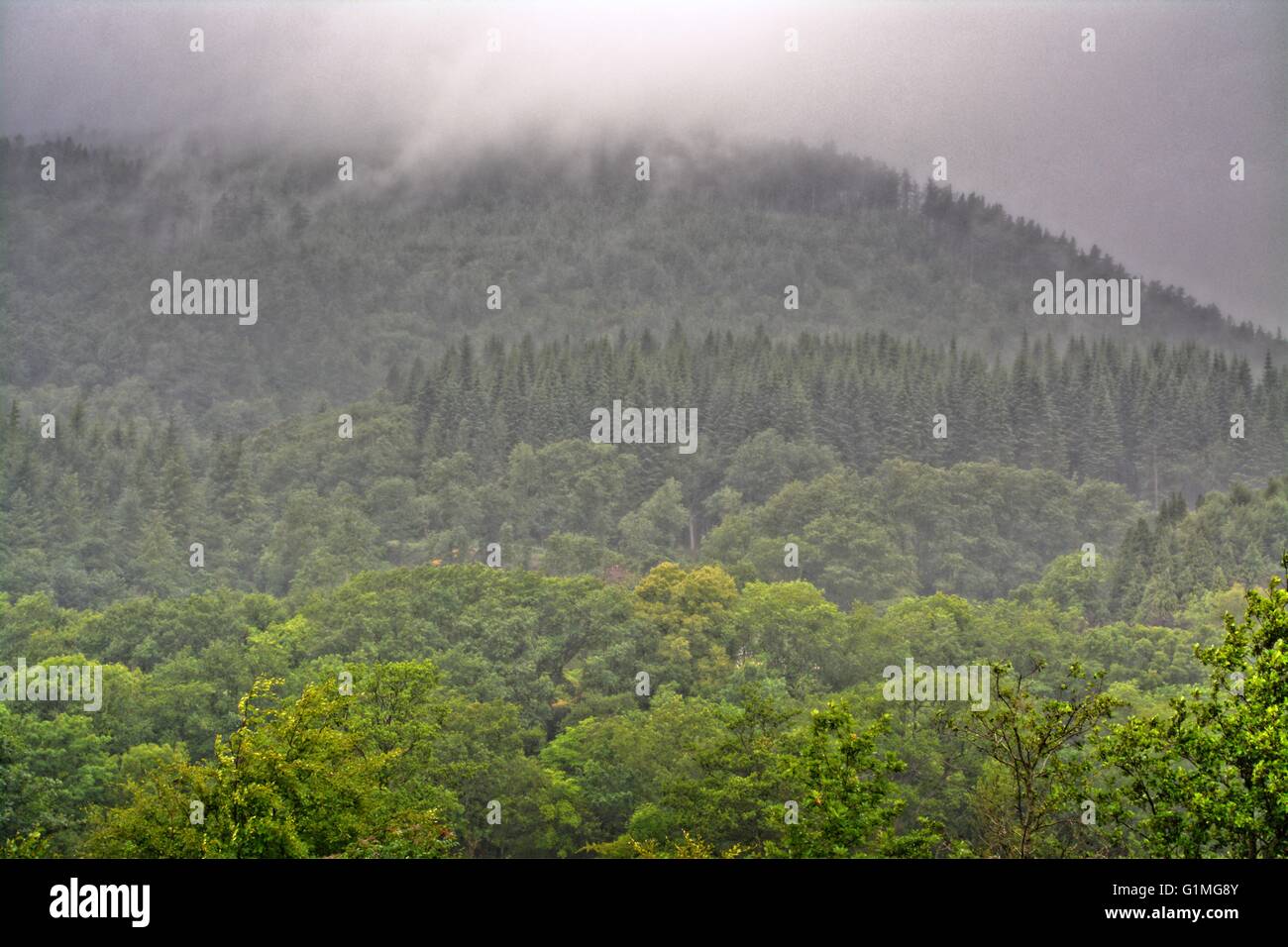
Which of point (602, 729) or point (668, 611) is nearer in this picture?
point (602, 729)

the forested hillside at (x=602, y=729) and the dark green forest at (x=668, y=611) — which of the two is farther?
the dark green forest at (x=668, y=611)

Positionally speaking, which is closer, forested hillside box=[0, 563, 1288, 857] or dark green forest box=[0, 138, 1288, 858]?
forested hillside box=[0, 563, 1288, 857]

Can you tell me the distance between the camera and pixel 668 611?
87.4 metres

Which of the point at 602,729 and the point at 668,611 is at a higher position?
the point at 668,611

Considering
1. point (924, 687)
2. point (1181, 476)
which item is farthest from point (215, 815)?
point (1181, 476)

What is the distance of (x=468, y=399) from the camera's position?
525ft

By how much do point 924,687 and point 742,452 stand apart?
7753cm

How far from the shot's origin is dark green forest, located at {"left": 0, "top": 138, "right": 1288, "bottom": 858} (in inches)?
1352

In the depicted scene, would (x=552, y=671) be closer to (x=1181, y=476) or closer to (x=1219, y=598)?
(x=1219, y=598)

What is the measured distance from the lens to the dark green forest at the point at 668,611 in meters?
34.3

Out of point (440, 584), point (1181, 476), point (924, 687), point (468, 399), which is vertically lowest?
point (924, 687)
